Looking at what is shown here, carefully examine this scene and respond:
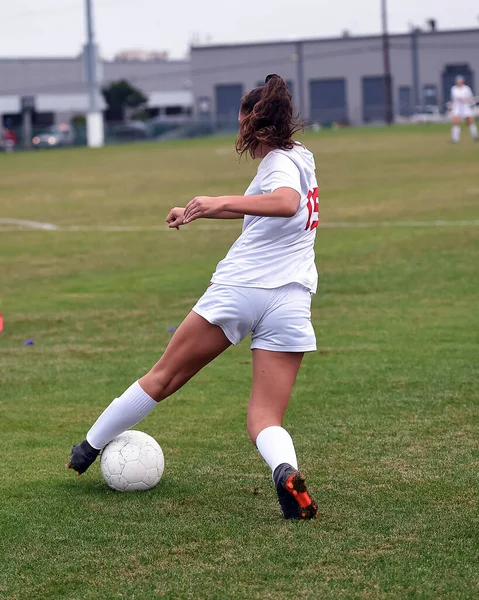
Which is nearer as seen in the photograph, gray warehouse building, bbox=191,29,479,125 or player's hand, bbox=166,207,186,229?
player's hand, bbox=166,207,186,229

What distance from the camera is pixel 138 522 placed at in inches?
198

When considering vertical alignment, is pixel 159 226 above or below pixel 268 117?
below

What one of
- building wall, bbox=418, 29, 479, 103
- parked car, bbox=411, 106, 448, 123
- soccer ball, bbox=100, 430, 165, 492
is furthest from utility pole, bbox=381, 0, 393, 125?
soccer ball, bbox=100, 430, 165, 492

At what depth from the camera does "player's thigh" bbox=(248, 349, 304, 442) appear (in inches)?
199

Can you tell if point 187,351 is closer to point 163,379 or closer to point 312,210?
point 163,379

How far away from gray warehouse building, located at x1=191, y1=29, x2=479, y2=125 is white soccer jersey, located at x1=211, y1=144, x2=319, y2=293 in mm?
87171

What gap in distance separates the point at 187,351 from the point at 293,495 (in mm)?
835

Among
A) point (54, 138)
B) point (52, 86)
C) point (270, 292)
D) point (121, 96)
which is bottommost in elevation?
point (270, 292)

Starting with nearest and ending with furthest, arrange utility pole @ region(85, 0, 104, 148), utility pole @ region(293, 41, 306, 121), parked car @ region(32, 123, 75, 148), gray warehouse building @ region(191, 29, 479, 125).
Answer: utility pole @ region(85, 0, 104, 148) → parked car @ region(32, 123, 75, 148) → gray warehouse building @ region(191, 29, 479, 125) → utility pole @ region(293, 41, 306, 121)

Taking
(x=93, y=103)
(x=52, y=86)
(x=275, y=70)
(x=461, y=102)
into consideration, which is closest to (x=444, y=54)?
(x=275, y=70)

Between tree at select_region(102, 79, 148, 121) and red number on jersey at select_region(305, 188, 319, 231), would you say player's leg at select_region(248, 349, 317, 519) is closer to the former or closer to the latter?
red number on jersey at select_region(305, 188, 319, 231)

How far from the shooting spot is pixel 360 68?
95000 millimetres

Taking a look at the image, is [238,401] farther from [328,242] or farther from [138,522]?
[328,242]

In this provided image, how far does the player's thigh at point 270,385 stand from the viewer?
5.06m
